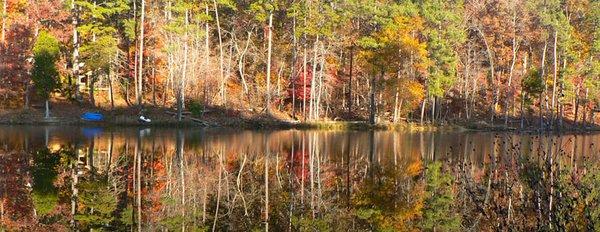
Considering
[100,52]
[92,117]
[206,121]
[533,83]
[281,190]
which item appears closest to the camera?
[281,190]

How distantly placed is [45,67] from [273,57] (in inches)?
754

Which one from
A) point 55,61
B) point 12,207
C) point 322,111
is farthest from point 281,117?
point 12,207

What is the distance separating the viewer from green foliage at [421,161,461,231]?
1077 cm

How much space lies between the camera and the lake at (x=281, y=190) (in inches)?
388

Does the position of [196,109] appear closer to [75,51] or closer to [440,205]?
[75,51]

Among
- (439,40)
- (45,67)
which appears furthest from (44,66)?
(439,40)

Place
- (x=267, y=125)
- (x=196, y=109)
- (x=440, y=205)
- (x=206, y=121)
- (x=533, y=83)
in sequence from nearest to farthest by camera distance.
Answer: (x=440, y=205) < (x=206, y=121) < (x=267, y=125) < (x=196, y=109) < (x=533, y=83)

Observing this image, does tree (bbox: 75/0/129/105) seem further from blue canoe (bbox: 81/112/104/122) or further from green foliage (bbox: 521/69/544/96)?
green foliage (bbox: 521/69/544/96)

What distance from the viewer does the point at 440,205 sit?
12.5 m

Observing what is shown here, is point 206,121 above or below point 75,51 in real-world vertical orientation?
below

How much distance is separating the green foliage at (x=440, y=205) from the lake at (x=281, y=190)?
0.13ft

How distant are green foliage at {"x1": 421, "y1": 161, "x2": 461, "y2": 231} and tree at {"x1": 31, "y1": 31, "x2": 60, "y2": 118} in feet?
103

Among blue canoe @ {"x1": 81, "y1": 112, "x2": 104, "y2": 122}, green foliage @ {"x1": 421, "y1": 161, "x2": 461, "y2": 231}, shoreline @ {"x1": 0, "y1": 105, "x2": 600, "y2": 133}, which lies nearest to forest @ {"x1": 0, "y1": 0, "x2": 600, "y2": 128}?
shoreline @ {"x1": 0, "y1": 105, "x2": 600, "y2": 133}

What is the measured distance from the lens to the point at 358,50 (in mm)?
49219
